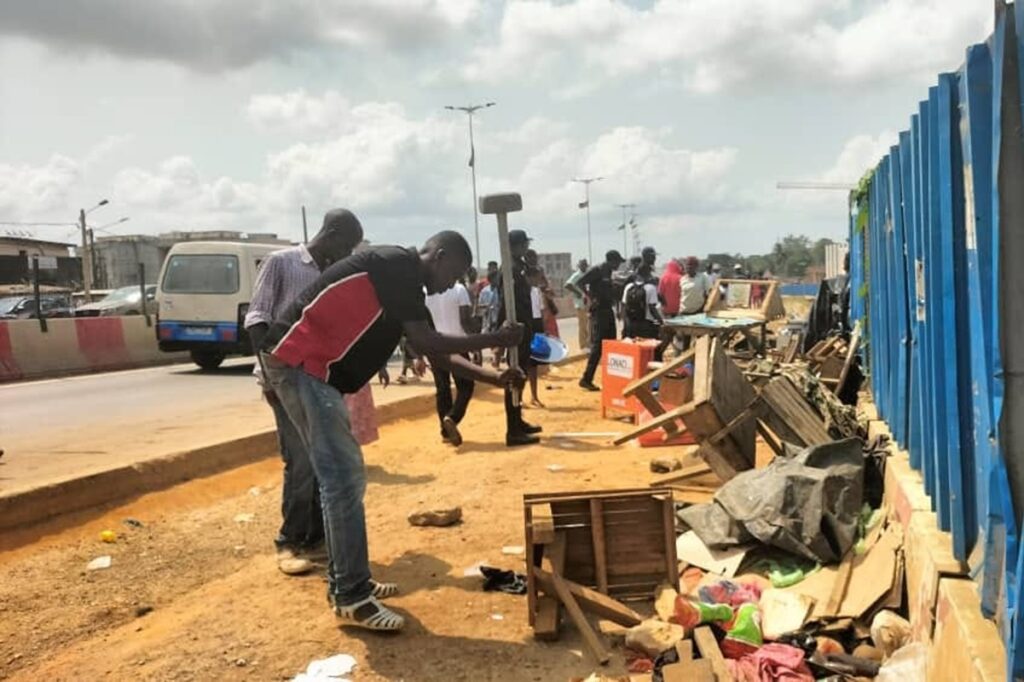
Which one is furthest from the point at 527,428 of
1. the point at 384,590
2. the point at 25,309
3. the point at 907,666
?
the point at 25,309

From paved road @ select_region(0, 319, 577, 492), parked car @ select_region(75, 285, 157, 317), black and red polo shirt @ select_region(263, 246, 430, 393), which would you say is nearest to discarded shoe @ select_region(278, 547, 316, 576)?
black and red polo shirt @ select_region(263, 246, 430, 393)

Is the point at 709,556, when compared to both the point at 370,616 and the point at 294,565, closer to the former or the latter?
the point at 370,616

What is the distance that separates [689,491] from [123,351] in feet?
53.7

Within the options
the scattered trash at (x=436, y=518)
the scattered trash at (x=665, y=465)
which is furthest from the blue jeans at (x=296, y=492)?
the scattered trash at (x=665, y=465)

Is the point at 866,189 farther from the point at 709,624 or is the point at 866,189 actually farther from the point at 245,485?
the point at 245,485

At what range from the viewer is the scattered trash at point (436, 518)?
17.0 feet

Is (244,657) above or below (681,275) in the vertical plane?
below

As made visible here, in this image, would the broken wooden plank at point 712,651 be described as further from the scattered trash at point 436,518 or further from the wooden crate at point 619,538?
the scattered trash at point 436,518

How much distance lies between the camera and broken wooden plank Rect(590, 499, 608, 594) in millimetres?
3912

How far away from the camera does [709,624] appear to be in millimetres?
3551

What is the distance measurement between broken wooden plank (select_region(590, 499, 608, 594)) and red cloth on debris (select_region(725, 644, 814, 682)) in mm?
791

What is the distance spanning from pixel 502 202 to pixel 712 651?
2889mm

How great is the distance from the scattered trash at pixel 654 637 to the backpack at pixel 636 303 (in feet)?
23.7

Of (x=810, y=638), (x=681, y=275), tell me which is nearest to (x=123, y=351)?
(x=681, y=275)
